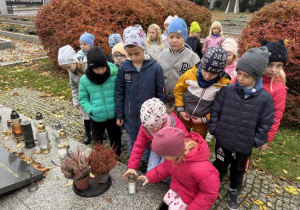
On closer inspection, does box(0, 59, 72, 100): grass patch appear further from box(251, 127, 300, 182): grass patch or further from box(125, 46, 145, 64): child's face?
box(251, 127, 300, 182): grass patch

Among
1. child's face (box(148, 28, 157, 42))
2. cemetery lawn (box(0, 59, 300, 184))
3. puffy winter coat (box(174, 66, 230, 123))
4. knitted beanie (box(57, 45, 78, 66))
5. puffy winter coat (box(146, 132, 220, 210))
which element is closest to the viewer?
puffy winter coat (box(146, 132, 220, 210))

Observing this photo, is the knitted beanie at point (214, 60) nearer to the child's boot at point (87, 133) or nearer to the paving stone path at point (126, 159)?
the paving stone path at point (126, 159)

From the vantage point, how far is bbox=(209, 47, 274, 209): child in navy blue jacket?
224cm

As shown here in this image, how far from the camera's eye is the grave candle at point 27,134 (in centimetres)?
313

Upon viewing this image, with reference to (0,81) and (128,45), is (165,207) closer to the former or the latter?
(128,45)

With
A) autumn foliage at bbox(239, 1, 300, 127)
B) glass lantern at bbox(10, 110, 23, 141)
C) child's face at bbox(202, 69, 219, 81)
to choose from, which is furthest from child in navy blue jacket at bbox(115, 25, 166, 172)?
Answer: autumn foliage at bbox(239, 1, 300, 127)

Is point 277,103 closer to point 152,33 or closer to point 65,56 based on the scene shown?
point 65,56

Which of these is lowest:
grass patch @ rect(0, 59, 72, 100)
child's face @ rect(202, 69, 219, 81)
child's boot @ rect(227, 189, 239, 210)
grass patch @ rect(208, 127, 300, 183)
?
grass patch @ rect(0, 59, 72, 100)

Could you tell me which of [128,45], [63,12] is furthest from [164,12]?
[128,45]

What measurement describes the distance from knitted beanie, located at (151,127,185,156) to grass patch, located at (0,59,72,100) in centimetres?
484

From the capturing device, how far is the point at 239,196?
3049mm

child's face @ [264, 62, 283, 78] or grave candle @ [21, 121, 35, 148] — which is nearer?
child's face @ [264, 62, 283, 78]

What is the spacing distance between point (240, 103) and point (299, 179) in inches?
73.9

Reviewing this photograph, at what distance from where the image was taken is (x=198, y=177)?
1.98 metres
